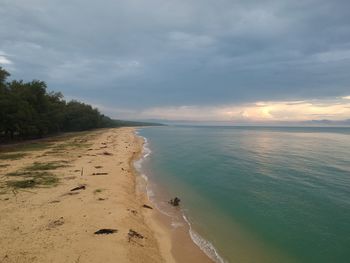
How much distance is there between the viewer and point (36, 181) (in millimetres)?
21844

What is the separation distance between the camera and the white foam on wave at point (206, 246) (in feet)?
40.9

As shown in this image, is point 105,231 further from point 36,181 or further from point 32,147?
point 32,147

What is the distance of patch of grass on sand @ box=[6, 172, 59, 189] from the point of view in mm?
20562

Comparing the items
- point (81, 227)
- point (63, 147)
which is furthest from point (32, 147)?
point (81, 227)

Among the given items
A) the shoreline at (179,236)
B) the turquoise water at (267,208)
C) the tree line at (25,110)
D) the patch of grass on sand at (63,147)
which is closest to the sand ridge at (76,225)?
the shoreline at (179,236)

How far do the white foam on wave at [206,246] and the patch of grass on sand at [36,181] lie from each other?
11.9 metres

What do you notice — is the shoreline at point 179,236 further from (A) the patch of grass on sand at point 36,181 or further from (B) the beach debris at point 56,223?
(A) the patch of grass on sand at point 36,181

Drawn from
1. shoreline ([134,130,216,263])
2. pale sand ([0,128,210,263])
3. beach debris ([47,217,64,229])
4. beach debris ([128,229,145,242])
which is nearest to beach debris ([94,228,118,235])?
pale sand ([0,128,210,263])

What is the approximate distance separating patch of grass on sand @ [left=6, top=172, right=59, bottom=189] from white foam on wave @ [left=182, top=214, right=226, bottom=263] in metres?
11.9

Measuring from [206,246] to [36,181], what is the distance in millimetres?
14765

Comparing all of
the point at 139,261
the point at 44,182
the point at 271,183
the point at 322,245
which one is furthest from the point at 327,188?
the point at 44,182

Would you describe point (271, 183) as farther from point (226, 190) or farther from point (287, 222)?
point (287, 222)

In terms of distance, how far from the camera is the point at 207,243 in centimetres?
1390

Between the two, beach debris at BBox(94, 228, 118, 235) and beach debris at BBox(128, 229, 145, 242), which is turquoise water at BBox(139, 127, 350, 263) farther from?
beach debris at BBox(94, 228, 118, 235)
